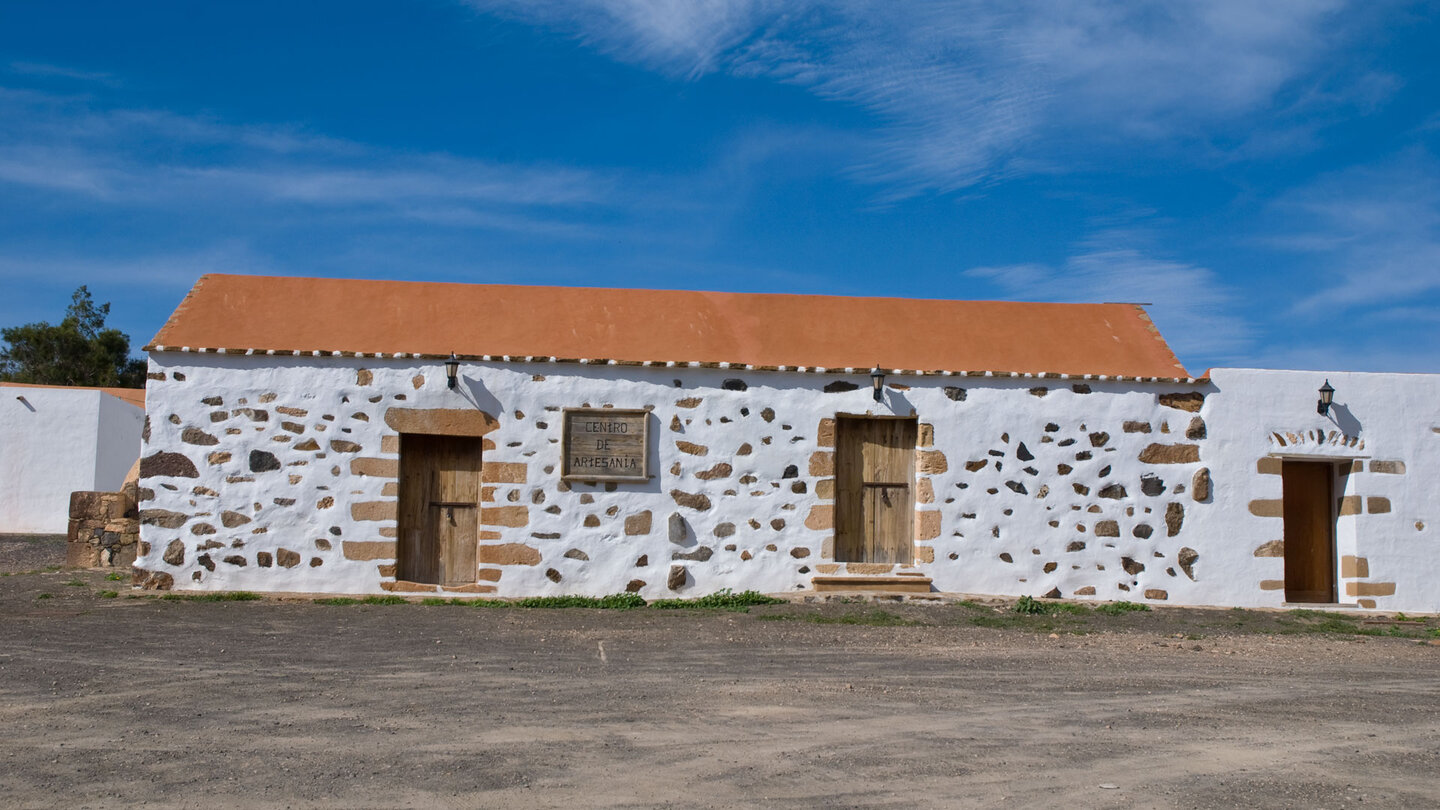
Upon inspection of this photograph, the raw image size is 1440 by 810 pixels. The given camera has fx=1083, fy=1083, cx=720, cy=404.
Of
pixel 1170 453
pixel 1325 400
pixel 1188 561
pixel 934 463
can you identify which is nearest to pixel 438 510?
pixel 934 463

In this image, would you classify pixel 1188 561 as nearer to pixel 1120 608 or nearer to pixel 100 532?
pixel 1120 608

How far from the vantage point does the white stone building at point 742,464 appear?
10.2 m

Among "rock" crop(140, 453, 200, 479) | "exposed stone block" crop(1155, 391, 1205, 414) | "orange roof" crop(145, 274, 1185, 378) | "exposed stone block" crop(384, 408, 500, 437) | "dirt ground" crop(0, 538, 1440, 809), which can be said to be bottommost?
"dirt ground" crop(0, 538, 1440, 809)

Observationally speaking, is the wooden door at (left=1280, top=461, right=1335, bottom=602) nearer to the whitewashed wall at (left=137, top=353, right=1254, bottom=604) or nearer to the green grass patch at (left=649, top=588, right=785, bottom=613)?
the whitewashed wall at (left=137, top=353, right=1254, bottom=604)

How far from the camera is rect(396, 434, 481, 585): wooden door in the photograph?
10477 mm

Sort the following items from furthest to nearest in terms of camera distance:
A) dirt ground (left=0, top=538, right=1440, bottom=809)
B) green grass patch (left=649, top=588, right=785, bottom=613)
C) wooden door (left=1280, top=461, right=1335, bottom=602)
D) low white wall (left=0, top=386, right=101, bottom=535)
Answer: low white wall (left=0, top=386, right=101, bottom=535) < wooden door (left=1280, top=461, right=1335, bottom=602) < green grass patch (left=649, top=588, right=785, bottom=613) < dirt ground (left=0, top=538, right=1440, bottom=809)

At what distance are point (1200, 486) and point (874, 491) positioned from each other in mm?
3215

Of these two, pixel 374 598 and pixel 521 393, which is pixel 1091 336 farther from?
pixel 374 598

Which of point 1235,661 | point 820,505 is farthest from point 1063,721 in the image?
point 820,505

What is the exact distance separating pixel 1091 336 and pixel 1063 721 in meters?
6.91

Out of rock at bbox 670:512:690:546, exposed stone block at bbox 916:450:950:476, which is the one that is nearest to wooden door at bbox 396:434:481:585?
rock at bbox 670:512:690:546

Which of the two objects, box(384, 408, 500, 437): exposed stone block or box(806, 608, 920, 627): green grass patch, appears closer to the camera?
box(806, 608, 920, 627): green grass patch

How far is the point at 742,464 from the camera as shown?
10.4 metres

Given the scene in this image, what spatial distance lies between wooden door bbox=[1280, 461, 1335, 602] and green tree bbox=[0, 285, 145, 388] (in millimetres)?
36774
